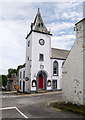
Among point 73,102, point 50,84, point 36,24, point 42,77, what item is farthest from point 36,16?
point 73,102

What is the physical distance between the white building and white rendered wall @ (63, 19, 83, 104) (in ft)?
34.3

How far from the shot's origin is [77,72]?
387 inches

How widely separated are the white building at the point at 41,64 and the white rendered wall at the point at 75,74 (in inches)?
412

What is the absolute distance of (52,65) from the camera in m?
23.1

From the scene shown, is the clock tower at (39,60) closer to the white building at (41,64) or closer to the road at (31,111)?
the white building at (41,64)

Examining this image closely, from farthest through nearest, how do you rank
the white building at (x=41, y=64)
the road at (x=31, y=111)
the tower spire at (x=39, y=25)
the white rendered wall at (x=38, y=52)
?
the tower spire at (x=39, y=25)
the white rendered wall at (x=38, y=52)
the white building at (x=41, y=64)
the road at (x=31, y=111)

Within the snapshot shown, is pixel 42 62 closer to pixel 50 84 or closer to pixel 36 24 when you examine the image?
pixel 50 84

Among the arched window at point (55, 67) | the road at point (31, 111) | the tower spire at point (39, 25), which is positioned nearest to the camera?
the road at point (31, 111)

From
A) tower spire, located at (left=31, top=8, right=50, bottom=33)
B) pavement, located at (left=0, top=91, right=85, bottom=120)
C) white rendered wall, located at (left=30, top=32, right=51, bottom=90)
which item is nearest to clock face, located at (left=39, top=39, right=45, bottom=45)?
white rendered wall, located at (left=30, top=32, right=51, bottom=90)

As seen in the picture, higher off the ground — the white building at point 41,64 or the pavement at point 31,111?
the white building at point 41,64

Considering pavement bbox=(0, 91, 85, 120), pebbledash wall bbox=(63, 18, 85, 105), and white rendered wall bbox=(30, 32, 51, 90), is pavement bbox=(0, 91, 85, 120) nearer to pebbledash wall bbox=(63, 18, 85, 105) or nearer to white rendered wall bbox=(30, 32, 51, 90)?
pebbledash wall bbox=(63, 18, 85, 105)

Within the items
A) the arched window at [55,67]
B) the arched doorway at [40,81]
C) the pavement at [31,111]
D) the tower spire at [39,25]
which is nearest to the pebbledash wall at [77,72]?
the pavement at [31,111]

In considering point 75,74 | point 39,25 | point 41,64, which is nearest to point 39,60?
point 41,64

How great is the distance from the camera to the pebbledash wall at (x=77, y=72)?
367 inches
